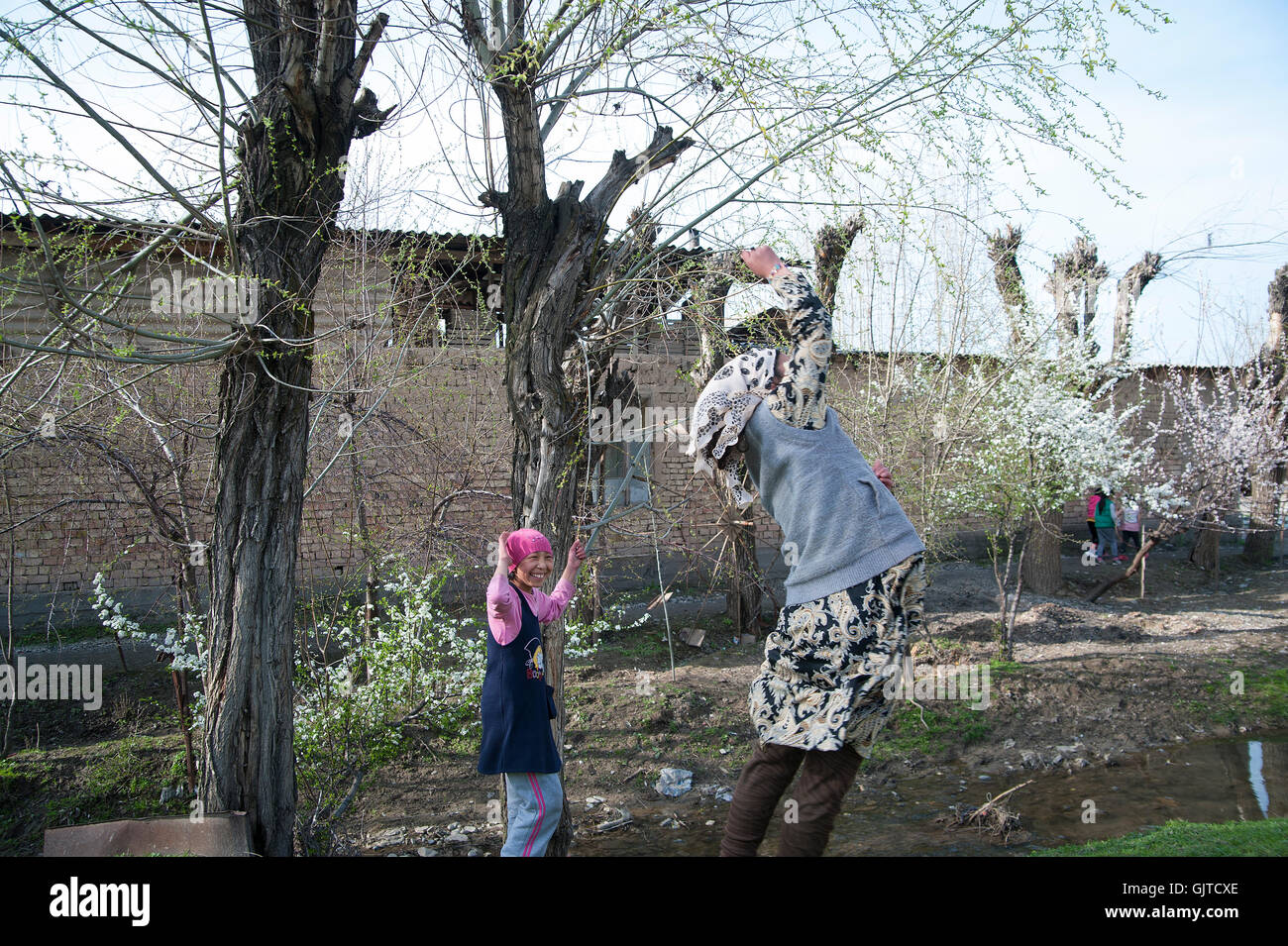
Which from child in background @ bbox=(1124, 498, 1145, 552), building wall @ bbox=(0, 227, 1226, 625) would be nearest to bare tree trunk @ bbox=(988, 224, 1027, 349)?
building wall @ bbox=(0, 227, 1226, 625)

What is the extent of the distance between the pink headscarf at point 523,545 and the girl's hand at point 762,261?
4.47ft

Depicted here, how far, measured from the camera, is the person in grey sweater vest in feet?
8.00

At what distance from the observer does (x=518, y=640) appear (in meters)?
3.30

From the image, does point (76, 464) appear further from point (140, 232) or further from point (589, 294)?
point (589, 294)

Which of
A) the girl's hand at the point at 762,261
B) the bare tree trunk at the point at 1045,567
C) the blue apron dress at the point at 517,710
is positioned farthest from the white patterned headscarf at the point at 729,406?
the bare tree trunk at the point at 1045,567

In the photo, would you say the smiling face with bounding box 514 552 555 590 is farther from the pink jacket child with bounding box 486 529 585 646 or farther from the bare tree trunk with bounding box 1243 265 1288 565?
the bare tree trunk with bounding box 1243 265 1288 565

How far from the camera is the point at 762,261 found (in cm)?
268

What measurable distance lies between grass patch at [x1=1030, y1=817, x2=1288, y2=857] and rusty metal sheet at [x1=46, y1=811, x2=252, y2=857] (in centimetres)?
376

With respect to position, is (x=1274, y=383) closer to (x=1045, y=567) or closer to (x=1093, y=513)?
(x=1093, y=513)

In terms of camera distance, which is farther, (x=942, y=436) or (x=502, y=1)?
(x=942, y=436)

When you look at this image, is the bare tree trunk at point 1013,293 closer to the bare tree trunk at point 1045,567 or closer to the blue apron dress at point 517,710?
the bare tree trunk at point 1045,567
